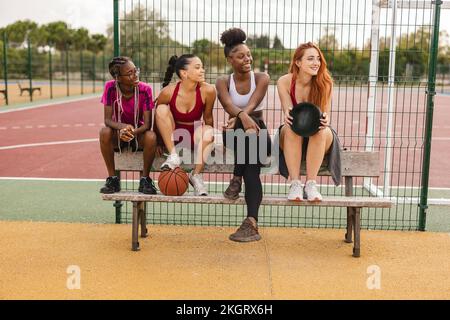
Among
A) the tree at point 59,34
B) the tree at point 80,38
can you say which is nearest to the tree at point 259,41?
the tree at point 59,34

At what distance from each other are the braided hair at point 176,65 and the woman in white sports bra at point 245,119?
0.36 metres

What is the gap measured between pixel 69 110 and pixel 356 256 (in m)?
18.4

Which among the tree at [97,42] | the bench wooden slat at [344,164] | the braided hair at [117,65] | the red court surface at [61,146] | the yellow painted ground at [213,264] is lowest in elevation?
the yellow painted ground at [213,264]

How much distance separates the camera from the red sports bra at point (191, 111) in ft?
18.8

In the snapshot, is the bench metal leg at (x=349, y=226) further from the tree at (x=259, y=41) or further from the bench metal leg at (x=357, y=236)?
the tree at (x=259, y=41)

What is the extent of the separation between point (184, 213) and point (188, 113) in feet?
5.56

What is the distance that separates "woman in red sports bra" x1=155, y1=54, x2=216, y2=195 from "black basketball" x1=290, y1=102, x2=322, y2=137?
Result: 84 centimetres

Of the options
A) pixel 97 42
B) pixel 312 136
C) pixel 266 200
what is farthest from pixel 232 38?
pixel 97 42

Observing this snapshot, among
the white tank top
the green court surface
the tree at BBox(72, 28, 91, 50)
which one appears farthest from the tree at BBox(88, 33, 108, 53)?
the white tank top

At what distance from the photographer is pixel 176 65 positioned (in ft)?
18.9

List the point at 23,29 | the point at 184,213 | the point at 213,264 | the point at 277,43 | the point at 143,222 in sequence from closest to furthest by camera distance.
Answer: the point at 213,264, the point at 143,222, the point at 277,43, the point at 184,213, the point at 23,29

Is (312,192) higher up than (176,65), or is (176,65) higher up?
(176,65)

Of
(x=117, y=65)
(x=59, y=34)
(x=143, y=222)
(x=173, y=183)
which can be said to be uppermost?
(x=59, y=34)

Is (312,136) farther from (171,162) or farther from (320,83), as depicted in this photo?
(171,162)
